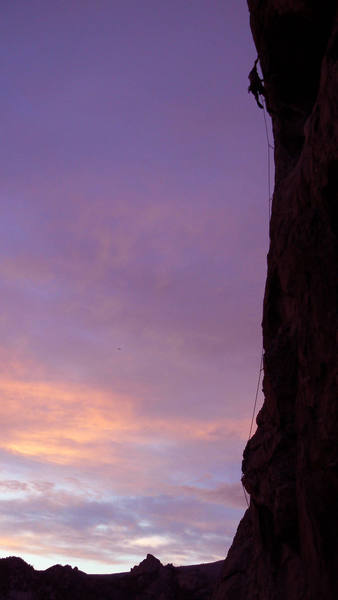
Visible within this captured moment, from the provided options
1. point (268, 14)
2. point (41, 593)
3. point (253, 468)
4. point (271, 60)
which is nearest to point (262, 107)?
point (271, 60)

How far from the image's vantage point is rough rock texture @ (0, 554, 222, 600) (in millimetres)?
29703

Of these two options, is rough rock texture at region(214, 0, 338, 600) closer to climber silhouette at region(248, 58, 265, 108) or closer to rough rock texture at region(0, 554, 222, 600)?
climber silhouette at region(248, 58, 265, 108)

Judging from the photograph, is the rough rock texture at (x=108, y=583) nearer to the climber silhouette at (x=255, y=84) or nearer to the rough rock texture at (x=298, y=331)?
the rough rock texture at (x=298, y=331)

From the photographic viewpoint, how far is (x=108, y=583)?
3061 centimetres

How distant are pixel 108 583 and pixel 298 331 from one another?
81.3 ft

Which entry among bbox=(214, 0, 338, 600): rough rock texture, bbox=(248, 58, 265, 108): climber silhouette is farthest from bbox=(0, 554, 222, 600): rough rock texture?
bbox=(248, 58, 265, 108): climber silhouette

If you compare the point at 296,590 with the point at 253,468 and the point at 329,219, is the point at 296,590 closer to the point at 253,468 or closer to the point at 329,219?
the point at 253,468

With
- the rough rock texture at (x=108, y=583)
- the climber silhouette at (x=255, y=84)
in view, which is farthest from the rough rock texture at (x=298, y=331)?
the rough rock texture at (x=108, y=583)

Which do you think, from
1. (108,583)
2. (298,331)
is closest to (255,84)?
(298,331)

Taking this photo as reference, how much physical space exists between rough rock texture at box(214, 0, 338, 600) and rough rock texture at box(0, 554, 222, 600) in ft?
54.4

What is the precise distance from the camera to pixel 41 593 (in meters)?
30.2

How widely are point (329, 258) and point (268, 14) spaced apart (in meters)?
5.30

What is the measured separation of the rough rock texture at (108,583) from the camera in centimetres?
2970

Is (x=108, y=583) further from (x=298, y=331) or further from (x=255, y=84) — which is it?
(x=255, y=84)
